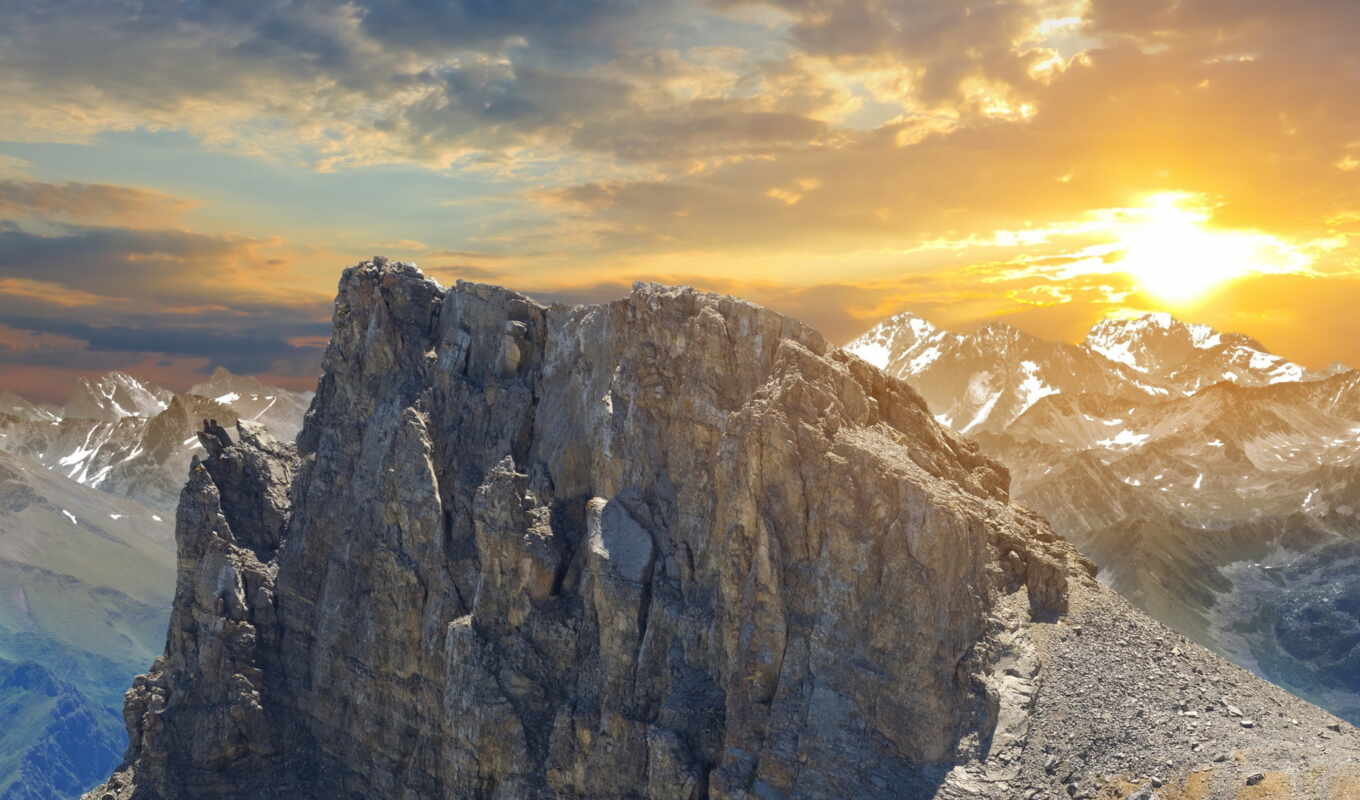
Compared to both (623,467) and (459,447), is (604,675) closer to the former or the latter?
(623,467)

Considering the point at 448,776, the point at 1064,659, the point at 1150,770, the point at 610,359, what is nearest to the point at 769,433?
the point at 610,359

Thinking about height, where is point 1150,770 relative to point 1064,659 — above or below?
below

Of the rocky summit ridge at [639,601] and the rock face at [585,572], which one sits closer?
the rocky summit ridge at [639,601]

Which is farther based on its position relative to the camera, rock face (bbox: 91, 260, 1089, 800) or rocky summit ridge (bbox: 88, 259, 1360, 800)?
rock face (bbox: 91, 260, 1089, 800)
